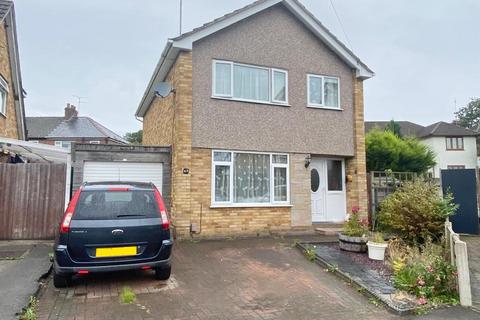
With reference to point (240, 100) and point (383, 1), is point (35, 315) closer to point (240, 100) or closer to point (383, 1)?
point (240, 100)

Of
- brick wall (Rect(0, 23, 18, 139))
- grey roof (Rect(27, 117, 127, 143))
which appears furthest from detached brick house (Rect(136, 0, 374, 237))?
grey roof (Rect(27, 117, 127, 143))

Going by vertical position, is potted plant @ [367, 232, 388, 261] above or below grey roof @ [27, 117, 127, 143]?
below

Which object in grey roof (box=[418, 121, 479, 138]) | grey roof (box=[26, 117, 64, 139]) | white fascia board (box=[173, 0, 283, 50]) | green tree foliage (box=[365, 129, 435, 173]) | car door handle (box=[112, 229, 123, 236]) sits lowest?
car door handle (box=[112, 229, 123, 236])

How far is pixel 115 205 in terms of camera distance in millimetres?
5328

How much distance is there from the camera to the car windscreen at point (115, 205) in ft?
Answer: 17.0

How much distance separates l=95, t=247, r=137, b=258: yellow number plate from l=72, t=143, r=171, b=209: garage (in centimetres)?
454

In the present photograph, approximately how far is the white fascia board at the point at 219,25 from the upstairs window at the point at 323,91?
2.46 meters

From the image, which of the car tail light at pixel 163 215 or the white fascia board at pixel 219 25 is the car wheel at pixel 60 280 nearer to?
the car tail light at pixel 163 215

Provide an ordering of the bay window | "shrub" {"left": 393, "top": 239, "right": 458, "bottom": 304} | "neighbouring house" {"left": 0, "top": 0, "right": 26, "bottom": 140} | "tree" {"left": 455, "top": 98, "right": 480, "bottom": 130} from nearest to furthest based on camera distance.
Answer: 1. "shrub" {"left": 393, "top": 239, "right": 458, "bottom": 304}
2. the bay window
3. "neighbouring house" {"left": 0, "top": 0, "right": 26, "bottom": 140}
4. "tree" {"left": 455, "top": 98, "right": 480, "bottom": 130}

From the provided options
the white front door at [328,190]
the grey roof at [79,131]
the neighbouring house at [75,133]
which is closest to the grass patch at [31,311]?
the white front door at [328,190]

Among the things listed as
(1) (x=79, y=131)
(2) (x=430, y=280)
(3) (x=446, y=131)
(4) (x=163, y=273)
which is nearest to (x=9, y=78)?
(4) (x=163, y=273)

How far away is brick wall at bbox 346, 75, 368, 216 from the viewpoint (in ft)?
37.0

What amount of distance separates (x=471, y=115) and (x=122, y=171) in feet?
183

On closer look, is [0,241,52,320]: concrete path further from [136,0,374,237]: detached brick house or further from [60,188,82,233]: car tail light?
[136,0,374,237]: detached brick house
